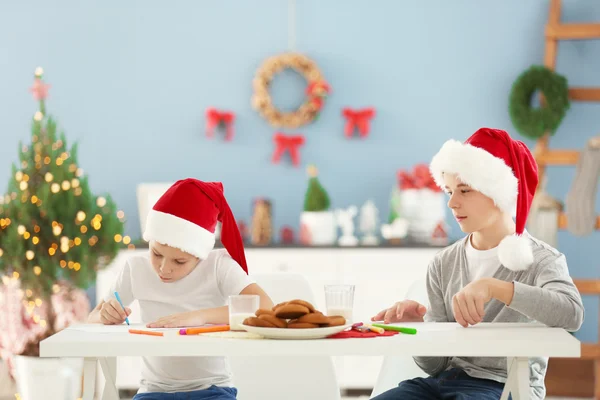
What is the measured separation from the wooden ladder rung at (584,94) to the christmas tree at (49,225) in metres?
2.30

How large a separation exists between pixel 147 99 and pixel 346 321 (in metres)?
3.21

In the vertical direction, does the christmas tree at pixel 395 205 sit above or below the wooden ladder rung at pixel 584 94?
below

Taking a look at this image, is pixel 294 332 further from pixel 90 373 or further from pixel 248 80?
pixel 248 80

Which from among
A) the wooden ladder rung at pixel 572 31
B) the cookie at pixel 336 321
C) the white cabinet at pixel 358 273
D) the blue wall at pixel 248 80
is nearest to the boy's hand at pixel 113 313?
the cookie at pixel 336 321

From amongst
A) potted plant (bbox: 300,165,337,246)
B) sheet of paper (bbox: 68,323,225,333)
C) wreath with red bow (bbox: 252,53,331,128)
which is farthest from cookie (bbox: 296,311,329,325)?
wreath with red bow (bbox: 252,53,331,128)

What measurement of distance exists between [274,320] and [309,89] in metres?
3.16

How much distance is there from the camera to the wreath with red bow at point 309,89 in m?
4.62

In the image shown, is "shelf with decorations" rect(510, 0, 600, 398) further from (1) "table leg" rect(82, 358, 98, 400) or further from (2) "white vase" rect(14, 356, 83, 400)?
(1) "table leg" rect(82, 358, 98, 400)

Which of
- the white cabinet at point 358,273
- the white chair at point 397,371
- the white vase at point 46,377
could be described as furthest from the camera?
the white cabinet at point 358,273

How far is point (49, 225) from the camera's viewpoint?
3.75m

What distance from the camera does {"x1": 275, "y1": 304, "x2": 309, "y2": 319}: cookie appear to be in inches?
64.3

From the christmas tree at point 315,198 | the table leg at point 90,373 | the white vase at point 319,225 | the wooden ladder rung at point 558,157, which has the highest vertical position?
the wooden ladder rung at point 558,157

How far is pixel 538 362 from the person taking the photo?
1.96 m

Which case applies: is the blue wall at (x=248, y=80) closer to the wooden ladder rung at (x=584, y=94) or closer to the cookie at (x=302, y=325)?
the wooden ladder rung at (x=584, y=94)
